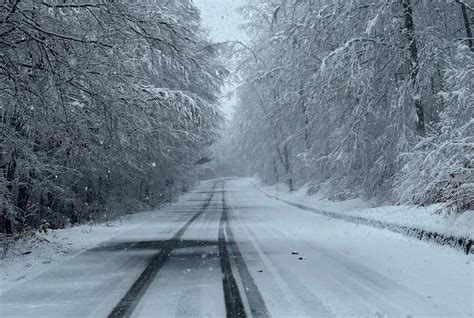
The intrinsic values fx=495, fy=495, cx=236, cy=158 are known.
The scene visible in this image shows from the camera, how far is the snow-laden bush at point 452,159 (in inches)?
417

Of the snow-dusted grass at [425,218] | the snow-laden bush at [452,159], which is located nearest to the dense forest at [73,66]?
the snow-laden bush at [452,159]

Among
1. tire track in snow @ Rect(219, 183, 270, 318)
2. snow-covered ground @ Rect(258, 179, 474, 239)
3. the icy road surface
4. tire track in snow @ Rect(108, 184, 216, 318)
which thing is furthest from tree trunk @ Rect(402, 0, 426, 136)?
tire track in snow @ Rect(108, 184, 216, 318)

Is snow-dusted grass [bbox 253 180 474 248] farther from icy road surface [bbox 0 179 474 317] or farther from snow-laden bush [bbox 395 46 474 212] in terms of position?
icy road surface [bbox 0 179 474 317]

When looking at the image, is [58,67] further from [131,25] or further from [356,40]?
[356,40]

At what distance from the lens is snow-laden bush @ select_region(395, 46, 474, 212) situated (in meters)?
10.6

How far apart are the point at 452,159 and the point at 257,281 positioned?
6.32 metres

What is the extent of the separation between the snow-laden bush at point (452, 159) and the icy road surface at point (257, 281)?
139cm

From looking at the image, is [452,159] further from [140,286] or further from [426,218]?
[140,286]

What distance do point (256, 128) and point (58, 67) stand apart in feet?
129

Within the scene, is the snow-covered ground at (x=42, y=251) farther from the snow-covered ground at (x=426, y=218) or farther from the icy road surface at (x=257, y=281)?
the snow-covered ground at (x=426, y=218)

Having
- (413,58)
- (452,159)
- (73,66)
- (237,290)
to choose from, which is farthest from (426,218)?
(73,66)

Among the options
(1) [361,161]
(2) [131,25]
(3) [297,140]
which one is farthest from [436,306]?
(3) [297,140]

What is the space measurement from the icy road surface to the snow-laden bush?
1387mm

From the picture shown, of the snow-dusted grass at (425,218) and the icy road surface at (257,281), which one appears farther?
the snow-dusted grass at (425,218)
